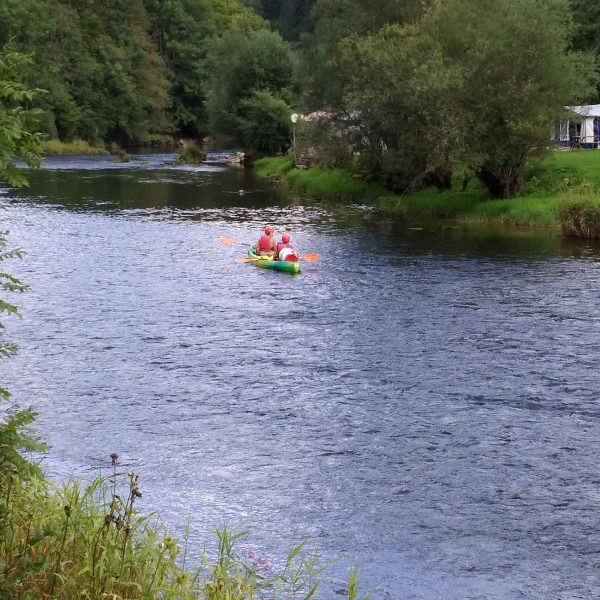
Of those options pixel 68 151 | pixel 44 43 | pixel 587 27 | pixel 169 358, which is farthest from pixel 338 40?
pixel 44 43

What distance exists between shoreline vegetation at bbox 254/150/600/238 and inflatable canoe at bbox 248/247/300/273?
38.3 feet

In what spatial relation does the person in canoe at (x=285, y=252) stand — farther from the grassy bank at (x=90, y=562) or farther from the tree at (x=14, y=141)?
the tree at (x=14, y=141)

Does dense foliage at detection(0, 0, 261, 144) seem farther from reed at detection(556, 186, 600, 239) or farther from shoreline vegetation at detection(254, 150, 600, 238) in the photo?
reed at detection(556, 186, 600, 239)

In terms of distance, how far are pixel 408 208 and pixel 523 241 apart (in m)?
9.90

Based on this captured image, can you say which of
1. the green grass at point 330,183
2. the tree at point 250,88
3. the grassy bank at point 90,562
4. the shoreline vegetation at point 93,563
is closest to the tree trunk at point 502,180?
the green grass at point 330,183

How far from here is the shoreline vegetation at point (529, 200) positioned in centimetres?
3272

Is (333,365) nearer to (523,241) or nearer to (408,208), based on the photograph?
(523,241)

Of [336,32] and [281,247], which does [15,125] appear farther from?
[336,32]

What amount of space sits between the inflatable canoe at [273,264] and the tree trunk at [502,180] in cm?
1334

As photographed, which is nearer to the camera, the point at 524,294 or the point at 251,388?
the point at 251,388

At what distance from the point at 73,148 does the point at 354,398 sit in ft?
293

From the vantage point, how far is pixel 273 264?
27250 mm

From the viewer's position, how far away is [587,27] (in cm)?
5147

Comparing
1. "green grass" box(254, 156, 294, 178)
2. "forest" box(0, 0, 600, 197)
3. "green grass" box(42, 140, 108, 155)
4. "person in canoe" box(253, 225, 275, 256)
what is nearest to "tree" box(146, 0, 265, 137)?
"green grass" box(42, 140, 108, 155)
